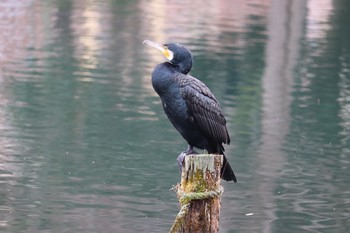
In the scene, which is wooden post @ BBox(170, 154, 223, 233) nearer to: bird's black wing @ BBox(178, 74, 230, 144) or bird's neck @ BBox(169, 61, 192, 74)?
bird's black wing @ BBox(178, 74, 230, 144)

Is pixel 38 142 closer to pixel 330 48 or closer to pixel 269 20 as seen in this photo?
pixel 330 48

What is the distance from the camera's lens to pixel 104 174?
11398 mm

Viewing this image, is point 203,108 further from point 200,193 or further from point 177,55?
point 200,193

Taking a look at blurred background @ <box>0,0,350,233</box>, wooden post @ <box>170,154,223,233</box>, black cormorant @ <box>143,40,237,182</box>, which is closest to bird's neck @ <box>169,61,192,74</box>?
black cormorant @ <box>143,40,237,182</box>

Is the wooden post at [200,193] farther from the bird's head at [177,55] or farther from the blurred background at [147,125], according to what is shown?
the blurred background at [147,125]

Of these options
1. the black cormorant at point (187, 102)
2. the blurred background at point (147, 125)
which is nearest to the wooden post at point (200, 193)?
the black cormorant at point (187, 102)

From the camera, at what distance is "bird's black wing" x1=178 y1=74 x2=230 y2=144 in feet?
24.5

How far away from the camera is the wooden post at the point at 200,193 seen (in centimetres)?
671

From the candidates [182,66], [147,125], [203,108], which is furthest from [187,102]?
[147,125]

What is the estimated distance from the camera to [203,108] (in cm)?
754

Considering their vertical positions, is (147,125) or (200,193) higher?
(200,193)

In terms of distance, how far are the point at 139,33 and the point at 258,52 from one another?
3206 mm

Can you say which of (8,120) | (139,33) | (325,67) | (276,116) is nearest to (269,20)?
(139,33)

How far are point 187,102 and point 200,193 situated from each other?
0.98m
